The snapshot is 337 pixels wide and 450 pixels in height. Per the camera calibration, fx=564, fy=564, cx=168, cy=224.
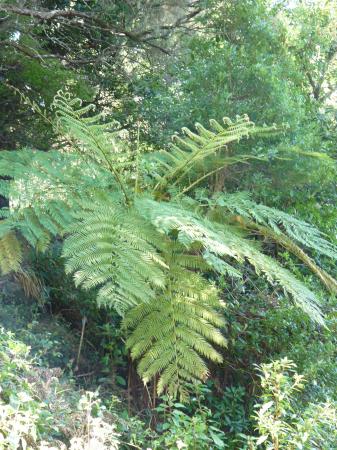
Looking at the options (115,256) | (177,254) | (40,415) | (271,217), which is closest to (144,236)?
(115,256)

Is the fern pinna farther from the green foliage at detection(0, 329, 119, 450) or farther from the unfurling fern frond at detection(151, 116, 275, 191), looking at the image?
the green foliage at detection(0, 329, 119, 450)

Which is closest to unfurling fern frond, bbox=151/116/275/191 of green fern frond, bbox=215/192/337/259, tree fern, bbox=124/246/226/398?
green fern frond, bbox=215/192/337/259

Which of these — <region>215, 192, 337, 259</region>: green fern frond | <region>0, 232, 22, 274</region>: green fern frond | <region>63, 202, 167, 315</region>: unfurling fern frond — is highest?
<region>215, 192, 337, 259</region>: green fern frond

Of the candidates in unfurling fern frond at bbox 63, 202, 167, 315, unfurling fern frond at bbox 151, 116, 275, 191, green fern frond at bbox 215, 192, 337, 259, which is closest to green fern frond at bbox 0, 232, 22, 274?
unfurling fern frond at bbox 63, 202, 167, 315

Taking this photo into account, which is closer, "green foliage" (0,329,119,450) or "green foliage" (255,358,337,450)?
"green foliage" (0,329,119,450)

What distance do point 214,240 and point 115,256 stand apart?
0.47m

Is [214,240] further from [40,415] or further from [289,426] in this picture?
[40,415]

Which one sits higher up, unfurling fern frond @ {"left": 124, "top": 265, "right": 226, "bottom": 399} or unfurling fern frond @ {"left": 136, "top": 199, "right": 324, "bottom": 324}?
unfurling fern frond @ {"left": 136, "top": 199, "right": 324, "bottom": 324}

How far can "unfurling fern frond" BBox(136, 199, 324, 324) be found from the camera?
2553 mm

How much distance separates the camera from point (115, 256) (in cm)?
263

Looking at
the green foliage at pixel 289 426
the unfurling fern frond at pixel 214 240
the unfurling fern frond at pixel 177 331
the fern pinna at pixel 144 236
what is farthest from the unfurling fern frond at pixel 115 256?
the green foliage at pixel 289 426

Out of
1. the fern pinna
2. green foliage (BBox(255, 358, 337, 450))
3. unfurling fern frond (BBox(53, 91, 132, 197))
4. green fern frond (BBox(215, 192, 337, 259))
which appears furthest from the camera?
green fern frond (BBox(215, 192, 337, 259))

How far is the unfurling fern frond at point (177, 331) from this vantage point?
2.80 metres

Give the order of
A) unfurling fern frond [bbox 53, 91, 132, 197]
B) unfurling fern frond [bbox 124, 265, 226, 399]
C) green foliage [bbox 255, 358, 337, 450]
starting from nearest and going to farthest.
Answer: green foliage [bbox 255, 358, 337, 450] < unfurling fern frond [bbox 124, 265, 226, 399] < unfurling fern frond [bbox 53, 91, 132, 197]
